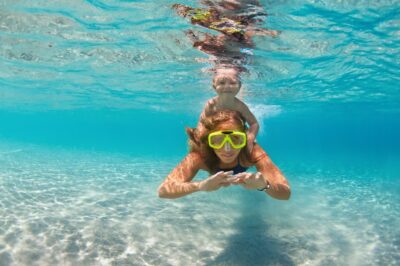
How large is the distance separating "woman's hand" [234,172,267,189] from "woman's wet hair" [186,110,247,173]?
5.42 feet

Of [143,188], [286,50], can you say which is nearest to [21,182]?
[143,188]

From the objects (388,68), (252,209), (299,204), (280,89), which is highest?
(280,89)

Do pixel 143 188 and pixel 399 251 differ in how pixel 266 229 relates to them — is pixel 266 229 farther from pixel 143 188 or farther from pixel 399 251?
pixel 143 188

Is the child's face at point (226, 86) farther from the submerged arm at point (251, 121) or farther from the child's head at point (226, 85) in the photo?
the submerged arm at point (251, 121)

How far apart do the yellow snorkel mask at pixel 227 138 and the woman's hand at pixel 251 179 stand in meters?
1.01

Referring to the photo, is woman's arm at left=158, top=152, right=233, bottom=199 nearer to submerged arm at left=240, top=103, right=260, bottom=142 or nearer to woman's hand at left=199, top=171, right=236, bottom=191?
woman's hand at left=199, top=171, right=236, bottom=191

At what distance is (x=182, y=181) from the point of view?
18.0 feet

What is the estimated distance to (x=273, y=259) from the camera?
23.4 ft

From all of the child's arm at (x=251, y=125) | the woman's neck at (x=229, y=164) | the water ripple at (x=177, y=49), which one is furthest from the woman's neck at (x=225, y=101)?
the woman's neck at (x=229, y=164)

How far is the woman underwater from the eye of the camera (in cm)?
434

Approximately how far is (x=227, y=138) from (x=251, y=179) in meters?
1.11

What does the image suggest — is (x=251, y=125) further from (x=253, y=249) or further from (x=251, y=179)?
(x=251, y=179)

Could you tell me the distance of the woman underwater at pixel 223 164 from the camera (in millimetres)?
4344

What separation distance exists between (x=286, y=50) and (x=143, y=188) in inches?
370
